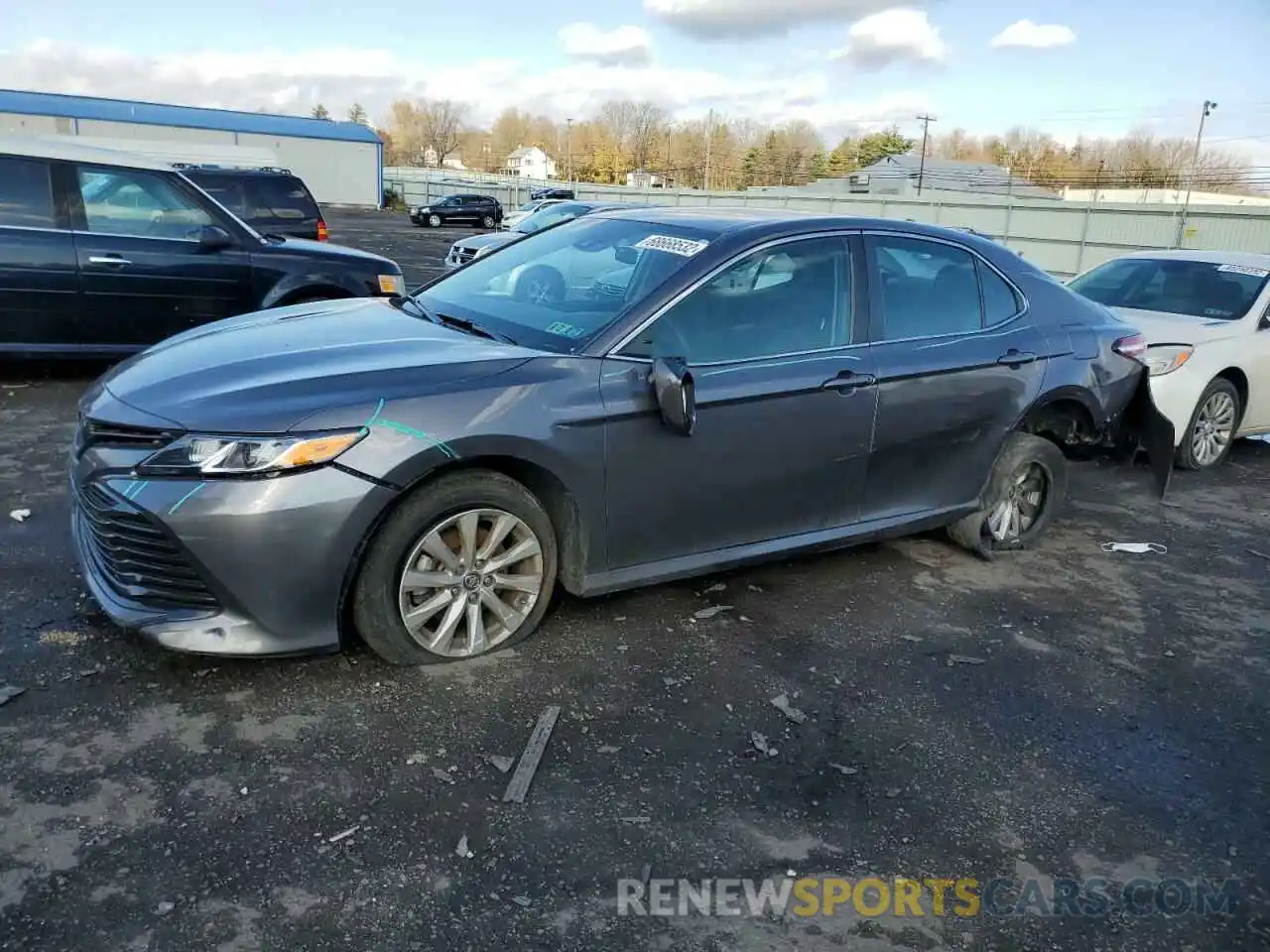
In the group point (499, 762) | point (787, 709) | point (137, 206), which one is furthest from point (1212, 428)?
point (137, 206)

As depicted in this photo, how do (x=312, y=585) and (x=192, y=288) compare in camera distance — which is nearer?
(x=312, y=585)

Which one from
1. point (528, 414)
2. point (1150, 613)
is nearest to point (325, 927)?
point (528, 414)

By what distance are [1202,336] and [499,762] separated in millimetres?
6615

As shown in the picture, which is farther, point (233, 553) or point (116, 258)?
point (116, 258)

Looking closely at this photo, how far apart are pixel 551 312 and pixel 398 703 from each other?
173cm

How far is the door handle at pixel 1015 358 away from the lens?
4.90 m

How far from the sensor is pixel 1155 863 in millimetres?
2910

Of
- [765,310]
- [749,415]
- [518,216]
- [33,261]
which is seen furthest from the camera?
[518,216]

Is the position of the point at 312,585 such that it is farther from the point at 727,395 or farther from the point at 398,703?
the point at 727,395

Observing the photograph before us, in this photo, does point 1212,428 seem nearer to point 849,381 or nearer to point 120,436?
point 849,381

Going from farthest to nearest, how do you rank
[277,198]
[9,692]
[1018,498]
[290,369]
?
[277,198], [1018,498], [290,369], [9,692]

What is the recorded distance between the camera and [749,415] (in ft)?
13.3

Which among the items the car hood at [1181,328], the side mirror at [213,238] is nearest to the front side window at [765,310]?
the car hood at [1181,328]

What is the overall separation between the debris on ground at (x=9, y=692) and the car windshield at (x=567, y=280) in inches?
84.7
